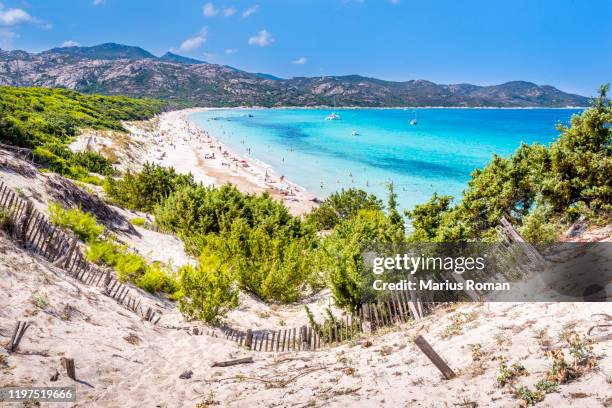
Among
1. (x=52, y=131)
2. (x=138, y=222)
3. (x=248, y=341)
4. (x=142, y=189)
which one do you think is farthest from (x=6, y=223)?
(x=52, y=131)

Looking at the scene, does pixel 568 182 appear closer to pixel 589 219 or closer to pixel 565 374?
pixel 589 219

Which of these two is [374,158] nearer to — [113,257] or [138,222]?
[138,222]

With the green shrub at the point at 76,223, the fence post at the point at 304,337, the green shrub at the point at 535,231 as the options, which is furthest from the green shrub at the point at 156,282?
the green shrub at the point at 535,231

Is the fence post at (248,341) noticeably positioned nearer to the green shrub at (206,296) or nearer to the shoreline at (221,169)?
the green shrub at (206,296)

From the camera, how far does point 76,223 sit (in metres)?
12.2

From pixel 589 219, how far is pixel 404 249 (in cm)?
645

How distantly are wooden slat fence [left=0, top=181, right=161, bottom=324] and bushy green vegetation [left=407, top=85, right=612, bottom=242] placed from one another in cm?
882

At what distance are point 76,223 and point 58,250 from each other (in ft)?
9.24

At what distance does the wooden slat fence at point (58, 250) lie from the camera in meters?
9.10

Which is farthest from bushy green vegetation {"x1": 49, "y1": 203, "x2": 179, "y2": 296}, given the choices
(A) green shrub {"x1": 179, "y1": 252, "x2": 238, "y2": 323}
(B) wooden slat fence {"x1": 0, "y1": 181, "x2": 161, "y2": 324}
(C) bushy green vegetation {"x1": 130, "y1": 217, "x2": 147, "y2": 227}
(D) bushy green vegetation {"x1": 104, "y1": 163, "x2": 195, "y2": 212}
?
(D) bushy green vegetation {"x1": 104, "y1": 163, "x2": 195, "y2": 212}

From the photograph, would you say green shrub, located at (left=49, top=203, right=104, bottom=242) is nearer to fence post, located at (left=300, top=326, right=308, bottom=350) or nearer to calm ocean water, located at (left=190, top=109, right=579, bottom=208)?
fence post, located at (left=300, top=326, right=308, bottom=350)

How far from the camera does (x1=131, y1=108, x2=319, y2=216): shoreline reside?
39.8m

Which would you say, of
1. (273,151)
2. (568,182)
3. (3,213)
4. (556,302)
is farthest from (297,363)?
(273,151)

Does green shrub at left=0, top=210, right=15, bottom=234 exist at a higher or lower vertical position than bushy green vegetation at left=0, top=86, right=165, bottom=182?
lower
